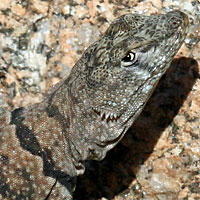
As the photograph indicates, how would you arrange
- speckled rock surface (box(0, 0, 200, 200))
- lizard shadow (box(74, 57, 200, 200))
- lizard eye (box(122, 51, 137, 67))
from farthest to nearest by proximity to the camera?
lizard shadow (box(74, 57, 200, 200)) < speckled rock surface (box(0, 0, 200, 200)) < lizard eye (box(122, 51, 137, 67))

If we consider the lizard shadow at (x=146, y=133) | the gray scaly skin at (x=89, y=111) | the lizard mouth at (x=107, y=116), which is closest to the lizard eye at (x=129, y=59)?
the gray scaly skin at (x=89, y=111)

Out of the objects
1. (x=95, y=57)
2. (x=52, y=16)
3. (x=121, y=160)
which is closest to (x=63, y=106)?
(x=95, y=57)

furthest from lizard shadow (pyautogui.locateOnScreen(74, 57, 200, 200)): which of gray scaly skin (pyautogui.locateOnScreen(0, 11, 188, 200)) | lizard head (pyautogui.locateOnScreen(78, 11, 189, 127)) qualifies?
lizard head (pyautogui.locateOnScreen(78, 11, 189, 127))

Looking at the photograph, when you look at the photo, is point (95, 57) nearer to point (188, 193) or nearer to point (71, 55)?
point (71, 55)

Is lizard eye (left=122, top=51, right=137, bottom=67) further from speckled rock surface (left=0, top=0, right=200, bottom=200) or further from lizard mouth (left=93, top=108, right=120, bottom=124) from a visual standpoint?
speckled rock surface (left=0, top=0, right=200, bottom=200)

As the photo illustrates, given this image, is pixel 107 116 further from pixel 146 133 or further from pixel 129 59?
pixel 146 133

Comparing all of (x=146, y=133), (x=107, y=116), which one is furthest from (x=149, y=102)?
(x=107, y=116)

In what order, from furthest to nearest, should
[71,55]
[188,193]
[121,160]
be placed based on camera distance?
[71,55]
[121,160]
[188,193]
